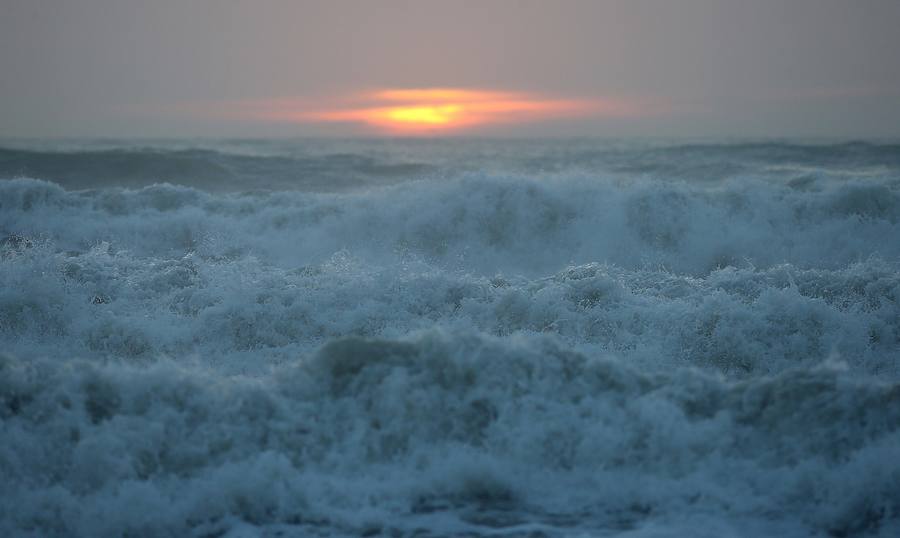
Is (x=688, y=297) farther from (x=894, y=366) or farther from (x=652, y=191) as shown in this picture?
(x=652, y=191)

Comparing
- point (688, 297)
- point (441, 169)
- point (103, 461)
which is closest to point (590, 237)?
point (688, 297)

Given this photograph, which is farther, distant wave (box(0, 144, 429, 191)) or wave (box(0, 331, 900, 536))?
distant wave (box(0, 144, 429, 191))

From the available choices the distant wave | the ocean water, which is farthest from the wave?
the distant wave

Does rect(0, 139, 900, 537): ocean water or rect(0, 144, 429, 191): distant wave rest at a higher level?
rect(0, 144, 429, 191): distant wave

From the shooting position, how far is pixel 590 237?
12.4 meters

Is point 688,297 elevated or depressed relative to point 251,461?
elevated

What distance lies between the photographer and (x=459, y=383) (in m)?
4.99

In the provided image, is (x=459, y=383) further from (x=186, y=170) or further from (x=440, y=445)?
(x=186, y=170)

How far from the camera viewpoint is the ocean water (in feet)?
13.8

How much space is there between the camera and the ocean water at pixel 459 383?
13.8 feet

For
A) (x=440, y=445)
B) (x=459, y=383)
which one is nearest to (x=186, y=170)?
(x=459, y=383)

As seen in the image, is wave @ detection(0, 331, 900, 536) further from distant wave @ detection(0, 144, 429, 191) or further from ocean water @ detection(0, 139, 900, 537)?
distant wave @ detection(0, 144, 429, 191)

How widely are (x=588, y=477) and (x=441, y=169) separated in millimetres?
20523

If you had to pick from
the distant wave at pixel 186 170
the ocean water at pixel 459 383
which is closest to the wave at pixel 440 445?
the ocean water at pixel 459 383
